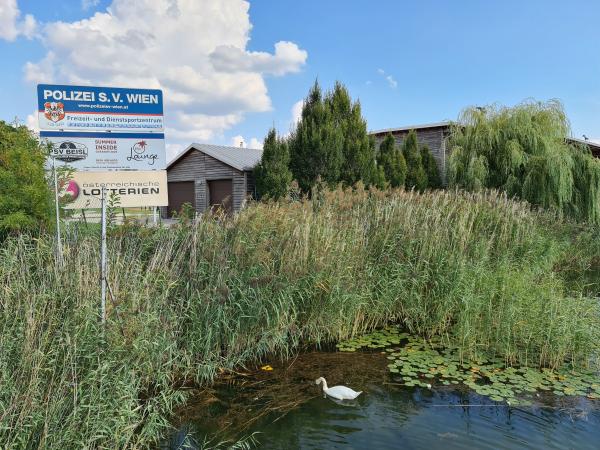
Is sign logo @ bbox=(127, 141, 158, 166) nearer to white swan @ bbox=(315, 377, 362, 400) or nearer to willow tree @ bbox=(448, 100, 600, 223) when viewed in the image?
white swan @ bbox=(315, 377, 362, 400)

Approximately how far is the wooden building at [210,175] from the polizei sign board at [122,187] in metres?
12.1

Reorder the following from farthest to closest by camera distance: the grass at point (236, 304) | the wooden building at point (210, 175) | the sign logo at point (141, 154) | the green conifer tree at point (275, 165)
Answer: the wooden building at point (210, 175) < the green conifer tree at point (275, 165) < the sign logo at point (141, 154) < the grass at point (236, 304)

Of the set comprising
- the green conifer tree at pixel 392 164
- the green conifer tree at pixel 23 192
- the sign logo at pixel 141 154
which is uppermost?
the green conifer tree at pixel 392 164

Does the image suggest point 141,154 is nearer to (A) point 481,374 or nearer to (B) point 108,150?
(B) point 108,150

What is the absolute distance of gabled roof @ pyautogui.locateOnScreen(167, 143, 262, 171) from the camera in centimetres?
2042

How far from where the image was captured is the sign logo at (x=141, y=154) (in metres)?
7.42

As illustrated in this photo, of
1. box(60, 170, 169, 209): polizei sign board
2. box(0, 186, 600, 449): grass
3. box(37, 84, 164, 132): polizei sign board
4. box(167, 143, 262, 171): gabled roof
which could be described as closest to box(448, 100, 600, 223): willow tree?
box(0, 186, 600, 449): grass

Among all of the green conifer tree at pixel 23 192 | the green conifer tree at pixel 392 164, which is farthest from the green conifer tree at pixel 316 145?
the green conifer tree at pixel 23 192

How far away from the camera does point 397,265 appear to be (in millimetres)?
5578

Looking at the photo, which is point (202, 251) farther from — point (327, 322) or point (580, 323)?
point (580, 323)

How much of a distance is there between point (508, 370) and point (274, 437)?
239 centimetres

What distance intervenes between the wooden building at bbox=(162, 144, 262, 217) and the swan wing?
53.1 feet

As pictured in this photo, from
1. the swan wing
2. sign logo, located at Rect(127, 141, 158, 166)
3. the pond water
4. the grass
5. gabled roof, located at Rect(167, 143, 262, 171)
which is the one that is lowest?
the pond water

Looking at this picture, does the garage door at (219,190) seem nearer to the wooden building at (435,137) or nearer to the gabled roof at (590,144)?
the wooden building at (435,137)
